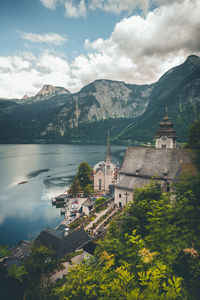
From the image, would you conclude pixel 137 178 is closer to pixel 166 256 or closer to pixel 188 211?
pixel 188 211

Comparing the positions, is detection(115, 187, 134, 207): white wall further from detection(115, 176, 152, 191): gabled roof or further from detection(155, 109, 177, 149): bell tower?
detection(155, 109, 177, 149): bell tower

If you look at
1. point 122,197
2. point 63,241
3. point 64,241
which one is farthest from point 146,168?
point 63,241

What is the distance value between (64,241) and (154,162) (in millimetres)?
24752

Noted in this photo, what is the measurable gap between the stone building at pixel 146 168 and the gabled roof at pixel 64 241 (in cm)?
1275

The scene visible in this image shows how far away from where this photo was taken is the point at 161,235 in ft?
31.8

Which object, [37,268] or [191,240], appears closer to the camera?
[191,240]

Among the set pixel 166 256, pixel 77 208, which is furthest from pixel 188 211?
pixel 77 208

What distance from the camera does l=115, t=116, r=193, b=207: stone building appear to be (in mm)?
33844

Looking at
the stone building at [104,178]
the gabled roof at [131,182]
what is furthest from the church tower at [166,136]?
the gabled roof at [131,182]

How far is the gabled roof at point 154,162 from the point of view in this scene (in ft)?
112

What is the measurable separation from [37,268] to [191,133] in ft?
85.8

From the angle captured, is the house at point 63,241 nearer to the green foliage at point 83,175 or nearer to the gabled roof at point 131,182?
the gabled roof at point 131,182

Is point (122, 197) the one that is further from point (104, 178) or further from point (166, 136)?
point (166, 136)

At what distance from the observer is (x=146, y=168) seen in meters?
36.7
